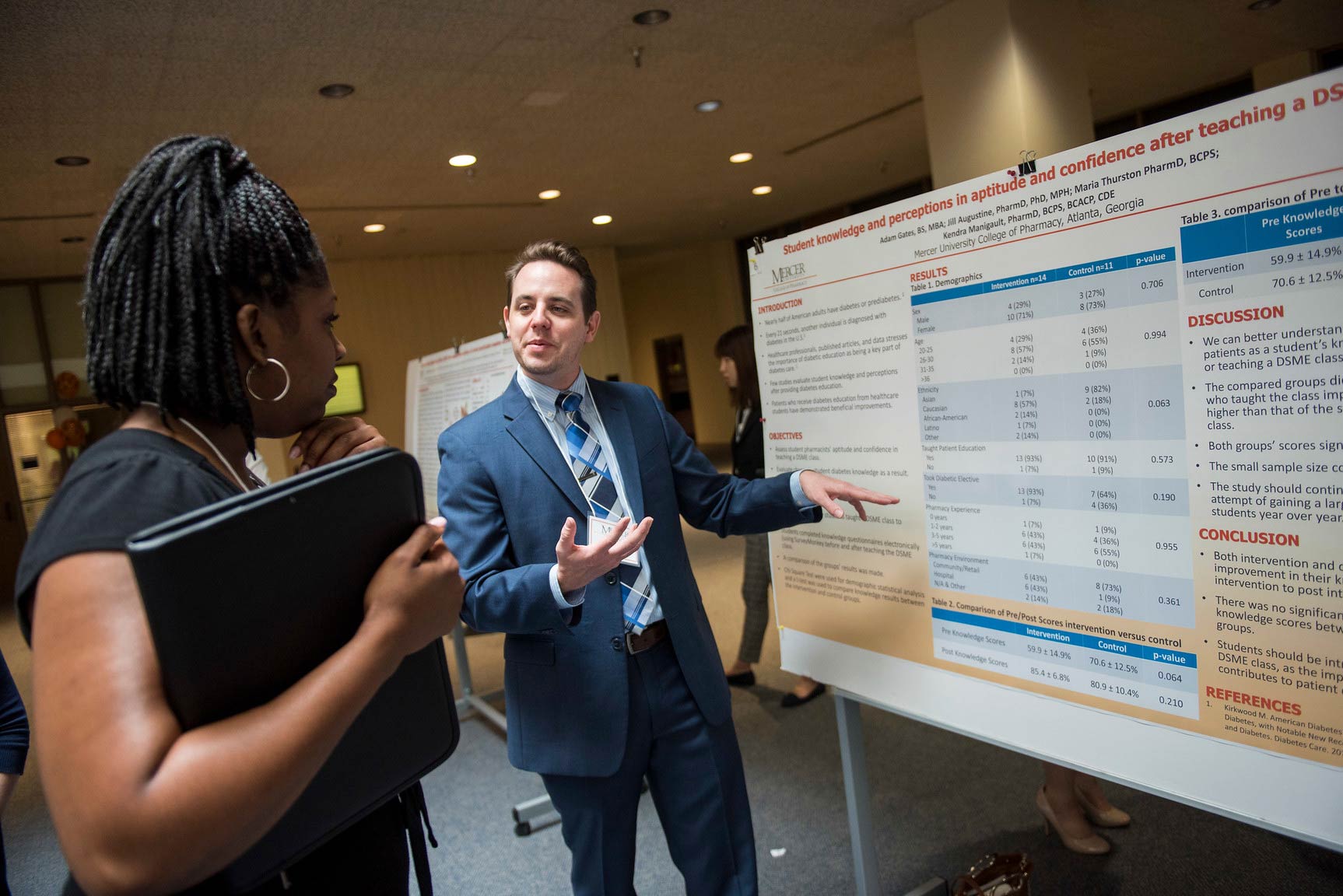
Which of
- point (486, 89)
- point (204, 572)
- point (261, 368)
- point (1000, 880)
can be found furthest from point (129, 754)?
point (486, 89)

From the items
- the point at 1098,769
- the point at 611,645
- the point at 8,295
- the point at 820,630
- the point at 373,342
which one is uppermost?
the point at 8,295

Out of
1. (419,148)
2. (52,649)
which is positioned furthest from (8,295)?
(52,649)

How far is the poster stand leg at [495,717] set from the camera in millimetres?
3012

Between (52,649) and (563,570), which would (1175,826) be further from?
(52,649)

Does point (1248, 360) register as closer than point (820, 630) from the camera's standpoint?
Yes

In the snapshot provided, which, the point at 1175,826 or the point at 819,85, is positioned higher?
the point at 819,85

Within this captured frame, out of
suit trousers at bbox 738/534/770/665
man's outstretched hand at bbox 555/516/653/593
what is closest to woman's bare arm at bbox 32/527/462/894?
man's outstretched hand at bbox 555/516/653/593

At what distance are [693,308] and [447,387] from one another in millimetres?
10623

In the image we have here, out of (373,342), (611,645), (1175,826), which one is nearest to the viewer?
(611,645)

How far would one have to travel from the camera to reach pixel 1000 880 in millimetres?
2080

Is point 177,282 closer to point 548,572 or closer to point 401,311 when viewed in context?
point 548,572

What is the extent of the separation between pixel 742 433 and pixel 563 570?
251 centimetres

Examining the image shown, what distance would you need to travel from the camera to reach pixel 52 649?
65cm

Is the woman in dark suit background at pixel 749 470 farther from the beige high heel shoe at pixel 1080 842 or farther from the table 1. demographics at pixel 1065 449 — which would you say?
the table 1. demographics at pixel 1065 449
